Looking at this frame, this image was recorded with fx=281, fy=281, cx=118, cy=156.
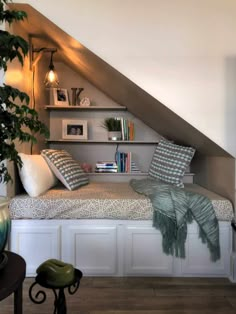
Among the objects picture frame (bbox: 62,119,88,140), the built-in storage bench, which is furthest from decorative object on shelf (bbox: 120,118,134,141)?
the built-in storage bench

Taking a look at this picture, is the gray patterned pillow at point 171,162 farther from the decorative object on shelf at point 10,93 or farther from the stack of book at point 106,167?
the decorative object on shelf at point 10,93

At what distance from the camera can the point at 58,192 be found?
231 cm

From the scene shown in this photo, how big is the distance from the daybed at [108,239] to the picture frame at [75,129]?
3.90ft

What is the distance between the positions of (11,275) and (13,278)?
0.08 feet

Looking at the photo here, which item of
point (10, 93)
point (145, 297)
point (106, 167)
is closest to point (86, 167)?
point (106, 167)

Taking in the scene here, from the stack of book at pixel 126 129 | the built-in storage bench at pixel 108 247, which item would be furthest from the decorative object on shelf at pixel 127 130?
the built-in storage bench at pixel 108 247

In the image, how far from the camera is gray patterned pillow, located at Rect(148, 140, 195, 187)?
2.54 m

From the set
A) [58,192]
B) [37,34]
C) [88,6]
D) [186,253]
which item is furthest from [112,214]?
[37,34]

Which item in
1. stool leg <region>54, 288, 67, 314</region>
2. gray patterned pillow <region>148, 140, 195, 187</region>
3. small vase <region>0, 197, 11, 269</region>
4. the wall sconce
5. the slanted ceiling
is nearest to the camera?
small vase <region>0, 197, 11, 269</region>

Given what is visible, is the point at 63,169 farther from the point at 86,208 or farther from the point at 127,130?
the point at 127,130

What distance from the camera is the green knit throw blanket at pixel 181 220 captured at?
2115 millimetres

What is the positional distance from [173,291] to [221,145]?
111 cm

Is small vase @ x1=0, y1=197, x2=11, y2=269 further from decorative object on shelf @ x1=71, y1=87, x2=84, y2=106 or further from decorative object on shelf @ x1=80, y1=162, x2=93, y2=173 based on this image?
decorative object on shelf @ x1=71, y1=87, x2=84, y2=106

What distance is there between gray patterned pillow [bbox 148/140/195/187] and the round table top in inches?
67.2
